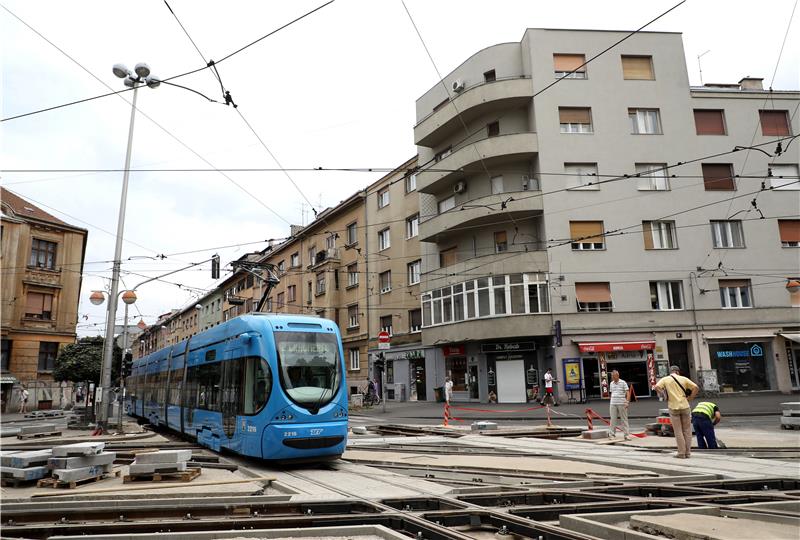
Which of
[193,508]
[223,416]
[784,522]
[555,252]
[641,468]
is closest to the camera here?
[784,522]

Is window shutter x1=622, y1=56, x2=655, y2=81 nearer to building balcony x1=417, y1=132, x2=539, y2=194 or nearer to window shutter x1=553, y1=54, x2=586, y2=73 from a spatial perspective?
window shutter x1=553, y1=54, x2=586, y2=73

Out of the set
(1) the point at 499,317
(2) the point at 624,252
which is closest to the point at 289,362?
(1) the point at 499,317

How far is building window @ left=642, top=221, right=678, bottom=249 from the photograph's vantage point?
92.9 ft

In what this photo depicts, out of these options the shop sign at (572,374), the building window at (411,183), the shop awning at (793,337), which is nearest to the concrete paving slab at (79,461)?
the shop sign at (572,374)

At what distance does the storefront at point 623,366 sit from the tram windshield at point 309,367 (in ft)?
62.8

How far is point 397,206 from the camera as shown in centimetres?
3669

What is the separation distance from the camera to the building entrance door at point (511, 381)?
28.3m

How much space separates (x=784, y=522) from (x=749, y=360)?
2650 cm

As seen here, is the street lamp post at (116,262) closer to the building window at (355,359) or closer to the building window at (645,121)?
the building window at (355,359)

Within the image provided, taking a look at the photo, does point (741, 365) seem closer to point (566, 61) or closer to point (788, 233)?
point (788, 233)

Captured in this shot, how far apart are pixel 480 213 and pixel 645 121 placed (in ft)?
34.0

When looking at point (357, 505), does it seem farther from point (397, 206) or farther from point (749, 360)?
point (397, 206)

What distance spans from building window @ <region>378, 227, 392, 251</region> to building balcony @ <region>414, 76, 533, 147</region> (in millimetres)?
7732

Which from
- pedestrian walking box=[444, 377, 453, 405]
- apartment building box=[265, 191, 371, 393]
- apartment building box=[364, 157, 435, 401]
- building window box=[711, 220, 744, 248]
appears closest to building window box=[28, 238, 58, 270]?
apartment building box=[265, 191, 371, 393]
